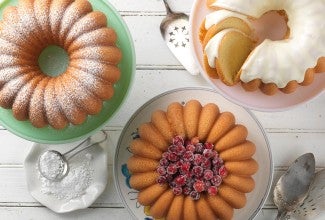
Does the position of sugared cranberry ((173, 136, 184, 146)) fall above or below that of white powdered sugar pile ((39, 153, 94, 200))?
above

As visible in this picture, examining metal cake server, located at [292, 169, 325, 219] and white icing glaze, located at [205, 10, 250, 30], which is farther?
metal cake server, located at [292, 169, 325, 219]

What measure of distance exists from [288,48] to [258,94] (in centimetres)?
12

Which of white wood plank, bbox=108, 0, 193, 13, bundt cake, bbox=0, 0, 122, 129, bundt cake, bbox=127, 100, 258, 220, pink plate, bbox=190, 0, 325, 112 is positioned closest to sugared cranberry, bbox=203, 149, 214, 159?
bundt cake, bbox=127, 100, 258, 220

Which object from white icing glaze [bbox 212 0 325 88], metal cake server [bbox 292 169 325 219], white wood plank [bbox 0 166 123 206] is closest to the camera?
white icing glaze [bbox 212 0 325 88]

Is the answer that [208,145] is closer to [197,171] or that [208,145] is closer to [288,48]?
[197,171]

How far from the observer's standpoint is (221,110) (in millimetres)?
1241

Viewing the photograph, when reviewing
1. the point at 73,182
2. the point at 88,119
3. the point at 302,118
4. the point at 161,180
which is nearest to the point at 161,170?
the point at 161,180

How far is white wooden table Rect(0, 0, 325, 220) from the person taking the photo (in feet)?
4.27

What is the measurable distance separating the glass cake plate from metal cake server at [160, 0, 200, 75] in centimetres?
8

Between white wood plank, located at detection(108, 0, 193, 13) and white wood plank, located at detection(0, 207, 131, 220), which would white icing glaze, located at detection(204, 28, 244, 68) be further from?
white wood plank, located at detection(0, 207, 131, 220)

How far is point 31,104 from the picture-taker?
1.08m

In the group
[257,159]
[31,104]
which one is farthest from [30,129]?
[257,159]

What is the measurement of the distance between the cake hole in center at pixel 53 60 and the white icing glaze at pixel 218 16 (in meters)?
0.28

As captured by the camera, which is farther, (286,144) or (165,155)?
(286,144)
